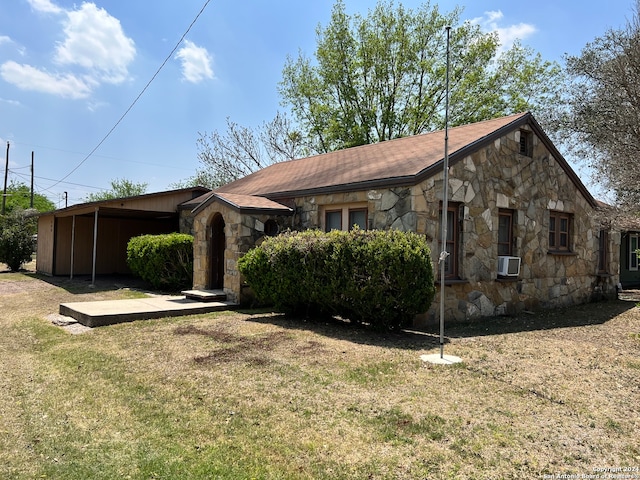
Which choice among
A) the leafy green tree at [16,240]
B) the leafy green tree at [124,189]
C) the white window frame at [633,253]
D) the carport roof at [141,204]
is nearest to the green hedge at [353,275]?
the carport roof at [141,204]

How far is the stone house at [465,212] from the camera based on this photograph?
29.0 ft

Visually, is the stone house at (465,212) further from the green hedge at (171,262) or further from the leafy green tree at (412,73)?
the leafy green tree at (412,73)

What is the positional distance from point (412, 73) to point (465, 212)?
65.7 ft

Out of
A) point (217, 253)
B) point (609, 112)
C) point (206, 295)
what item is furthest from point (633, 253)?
point (206, 295)

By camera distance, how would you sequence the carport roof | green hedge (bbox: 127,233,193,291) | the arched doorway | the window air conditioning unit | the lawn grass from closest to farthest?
the lawn grass, the window air conditioning unit, the arched doorway, green hedge (bbox: 127,233,193,291), the carport roof

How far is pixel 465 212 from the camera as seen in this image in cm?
928

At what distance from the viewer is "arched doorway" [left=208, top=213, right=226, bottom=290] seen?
11.6m

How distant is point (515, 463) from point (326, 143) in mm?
26488

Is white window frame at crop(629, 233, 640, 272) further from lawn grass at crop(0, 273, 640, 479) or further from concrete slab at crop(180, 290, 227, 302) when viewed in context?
concrete slab at crop(180, 290, 227, 302)

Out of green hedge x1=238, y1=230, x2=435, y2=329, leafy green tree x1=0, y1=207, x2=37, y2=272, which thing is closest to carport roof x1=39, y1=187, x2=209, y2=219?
leafy green tree x1=0, y1=207, x2=37, y2=272

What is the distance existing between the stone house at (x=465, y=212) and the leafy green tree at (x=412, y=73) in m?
14.9

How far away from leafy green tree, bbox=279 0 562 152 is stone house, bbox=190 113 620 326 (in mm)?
14881

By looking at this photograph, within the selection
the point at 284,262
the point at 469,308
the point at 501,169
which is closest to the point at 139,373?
the point at 284,262

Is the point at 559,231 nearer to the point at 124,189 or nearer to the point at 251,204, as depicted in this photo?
the point at 251,204
